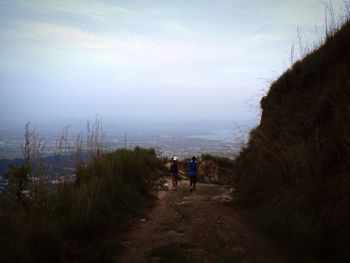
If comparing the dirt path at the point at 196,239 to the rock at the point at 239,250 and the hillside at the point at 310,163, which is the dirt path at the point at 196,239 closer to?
the rock at the point at 239,250

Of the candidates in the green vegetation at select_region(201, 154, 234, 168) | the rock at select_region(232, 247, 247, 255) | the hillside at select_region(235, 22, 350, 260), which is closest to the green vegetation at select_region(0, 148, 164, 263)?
the rock at select_region(232, 247, 247, 255)

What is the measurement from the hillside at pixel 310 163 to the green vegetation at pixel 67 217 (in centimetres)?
291

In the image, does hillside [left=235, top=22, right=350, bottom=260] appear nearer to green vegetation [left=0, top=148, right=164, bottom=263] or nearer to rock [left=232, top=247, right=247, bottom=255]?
rock [left=232, top=247, right=247, bottom=255]

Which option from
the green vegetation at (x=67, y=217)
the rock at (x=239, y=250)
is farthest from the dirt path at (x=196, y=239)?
the green vegetation at (x=67, y=217)

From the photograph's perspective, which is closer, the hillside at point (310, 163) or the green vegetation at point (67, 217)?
the green vegetation at point (67, 217)

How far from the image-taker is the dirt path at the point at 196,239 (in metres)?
5.38

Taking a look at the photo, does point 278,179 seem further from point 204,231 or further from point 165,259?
point 165,259

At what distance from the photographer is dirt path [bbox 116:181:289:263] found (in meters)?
5.38

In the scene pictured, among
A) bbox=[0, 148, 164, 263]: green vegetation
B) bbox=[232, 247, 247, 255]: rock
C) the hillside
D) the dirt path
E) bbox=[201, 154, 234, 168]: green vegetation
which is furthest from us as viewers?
bbox=[201, 154, 234, 168]: green vegetation

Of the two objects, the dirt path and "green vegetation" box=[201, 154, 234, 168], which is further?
"green vegetation" box=[201, 154, 234, 168]

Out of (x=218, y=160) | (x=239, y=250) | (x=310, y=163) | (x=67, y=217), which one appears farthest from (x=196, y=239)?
(x=218, y=160)

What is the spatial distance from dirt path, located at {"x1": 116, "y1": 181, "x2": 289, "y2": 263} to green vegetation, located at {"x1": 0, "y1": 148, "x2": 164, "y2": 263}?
45 centimetres

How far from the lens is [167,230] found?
7199 mm

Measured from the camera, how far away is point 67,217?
6.18 metres
